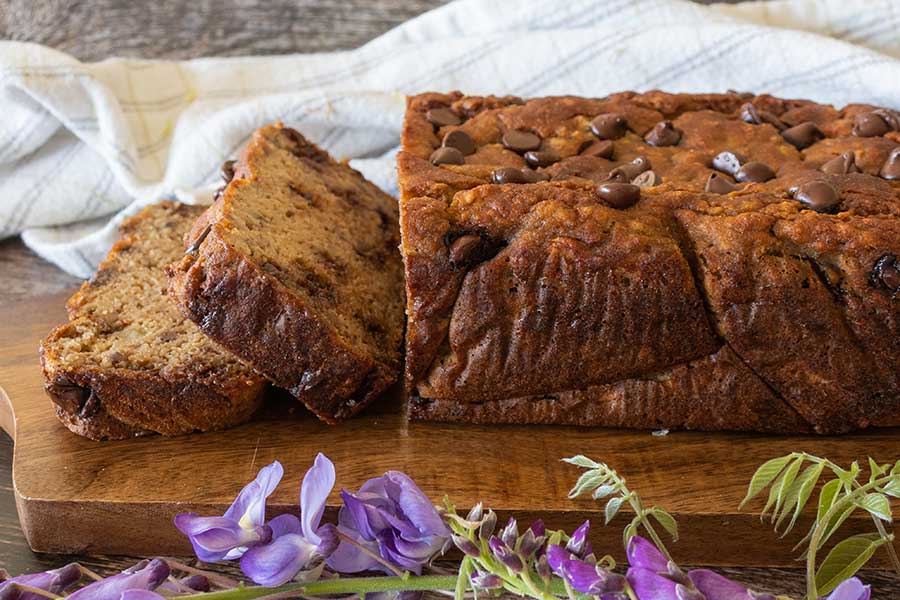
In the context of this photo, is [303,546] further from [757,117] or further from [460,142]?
[757,117]

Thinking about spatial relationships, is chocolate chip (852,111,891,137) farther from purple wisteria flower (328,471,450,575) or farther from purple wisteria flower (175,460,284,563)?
purple wisteria flower (175,460,284,563)

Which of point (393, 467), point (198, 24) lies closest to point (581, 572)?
point (393, 467)

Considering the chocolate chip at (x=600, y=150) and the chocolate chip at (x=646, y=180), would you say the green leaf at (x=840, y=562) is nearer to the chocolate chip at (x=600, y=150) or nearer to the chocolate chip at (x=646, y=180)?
the chocolate chip at (x=646, y=180)

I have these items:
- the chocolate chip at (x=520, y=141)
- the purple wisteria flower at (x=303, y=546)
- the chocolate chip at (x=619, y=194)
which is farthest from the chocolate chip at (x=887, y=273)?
the purple wisteria flower at (x=303, y=546)

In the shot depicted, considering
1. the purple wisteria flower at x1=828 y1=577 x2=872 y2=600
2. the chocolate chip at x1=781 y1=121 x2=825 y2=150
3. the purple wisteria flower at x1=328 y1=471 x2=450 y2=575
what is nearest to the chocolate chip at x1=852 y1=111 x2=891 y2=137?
the chocolate chip at x1=781 y1=121 x2=825 y2=150

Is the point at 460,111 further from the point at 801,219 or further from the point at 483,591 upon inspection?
the point at 483,591

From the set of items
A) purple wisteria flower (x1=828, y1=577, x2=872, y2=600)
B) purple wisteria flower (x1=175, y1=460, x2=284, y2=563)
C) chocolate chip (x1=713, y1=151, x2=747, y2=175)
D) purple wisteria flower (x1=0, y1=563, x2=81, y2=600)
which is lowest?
purple wisteria flower (x1=828, y1=577, x2=872, y2=600)
